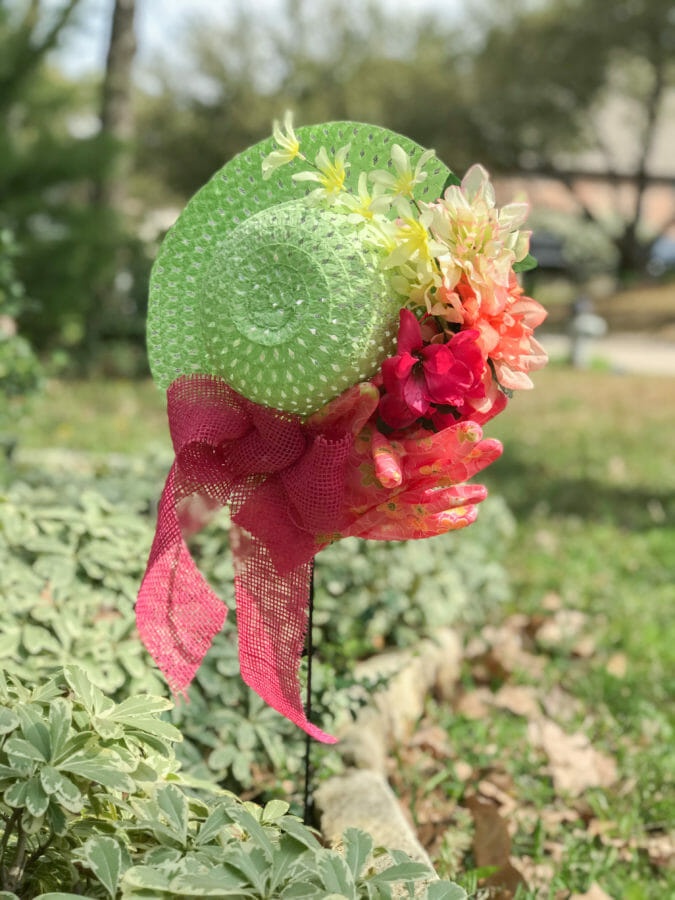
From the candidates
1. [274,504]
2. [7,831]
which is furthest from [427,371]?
[7,831]

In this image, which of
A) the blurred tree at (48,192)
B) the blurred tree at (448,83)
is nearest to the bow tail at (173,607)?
the blurred tree at (48,192)

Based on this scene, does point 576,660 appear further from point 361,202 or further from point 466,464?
point 361,202

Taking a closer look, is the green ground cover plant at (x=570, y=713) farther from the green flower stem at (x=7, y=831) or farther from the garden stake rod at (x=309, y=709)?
the green flower stem at (x=7, y=831)

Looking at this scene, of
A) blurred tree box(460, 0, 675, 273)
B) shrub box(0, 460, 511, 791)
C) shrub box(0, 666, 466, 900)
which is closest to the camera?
shrub box(0, 666, 466, 900)

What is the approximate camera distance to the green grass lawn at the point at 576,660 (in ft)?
7.35

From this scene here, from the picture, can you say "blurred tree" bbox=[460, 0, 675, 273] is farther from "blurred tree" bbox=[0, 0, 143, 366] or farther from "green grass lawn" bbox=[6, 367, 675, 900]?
"green grass lawn" bbox=[6, 367, 675, 900]

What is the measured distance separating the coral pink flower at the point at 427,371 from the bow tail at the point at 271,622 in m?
0.36

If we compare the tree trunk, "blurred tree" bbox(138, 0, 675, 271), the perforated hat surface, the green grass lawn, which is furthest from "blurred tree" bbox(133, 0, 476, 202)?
the perforated hat surface

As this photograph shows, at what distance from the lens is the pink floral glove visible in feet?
4.69

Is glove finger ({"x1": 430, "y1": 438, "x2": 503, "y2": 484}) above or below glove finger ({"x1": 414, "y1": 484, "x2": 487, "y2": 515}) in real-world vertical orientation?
above

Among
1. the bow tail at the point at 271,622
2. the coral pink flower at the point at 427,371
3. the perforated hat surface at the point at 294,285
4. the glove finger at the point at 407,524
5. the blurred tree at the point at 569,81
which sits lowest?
the bow tail at the point at 271,622

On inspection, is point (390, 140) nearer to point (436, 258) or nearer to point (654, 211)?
point (436, 258)

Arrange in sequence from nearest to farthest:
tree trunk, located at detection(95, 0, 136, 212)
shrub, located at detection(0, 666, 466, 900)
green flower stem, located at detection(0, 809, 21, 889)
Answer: shrub, located at detection(0, 666, 466, 900)
green flower stem, located at detection(0, 809, 21, 889)
tree trunk, located at detection(95, 0, 136, 212)

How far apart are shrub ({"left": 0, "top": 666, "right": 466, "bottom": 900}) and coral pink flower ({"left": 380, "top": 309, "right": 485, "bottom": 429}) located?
24.4 inches
